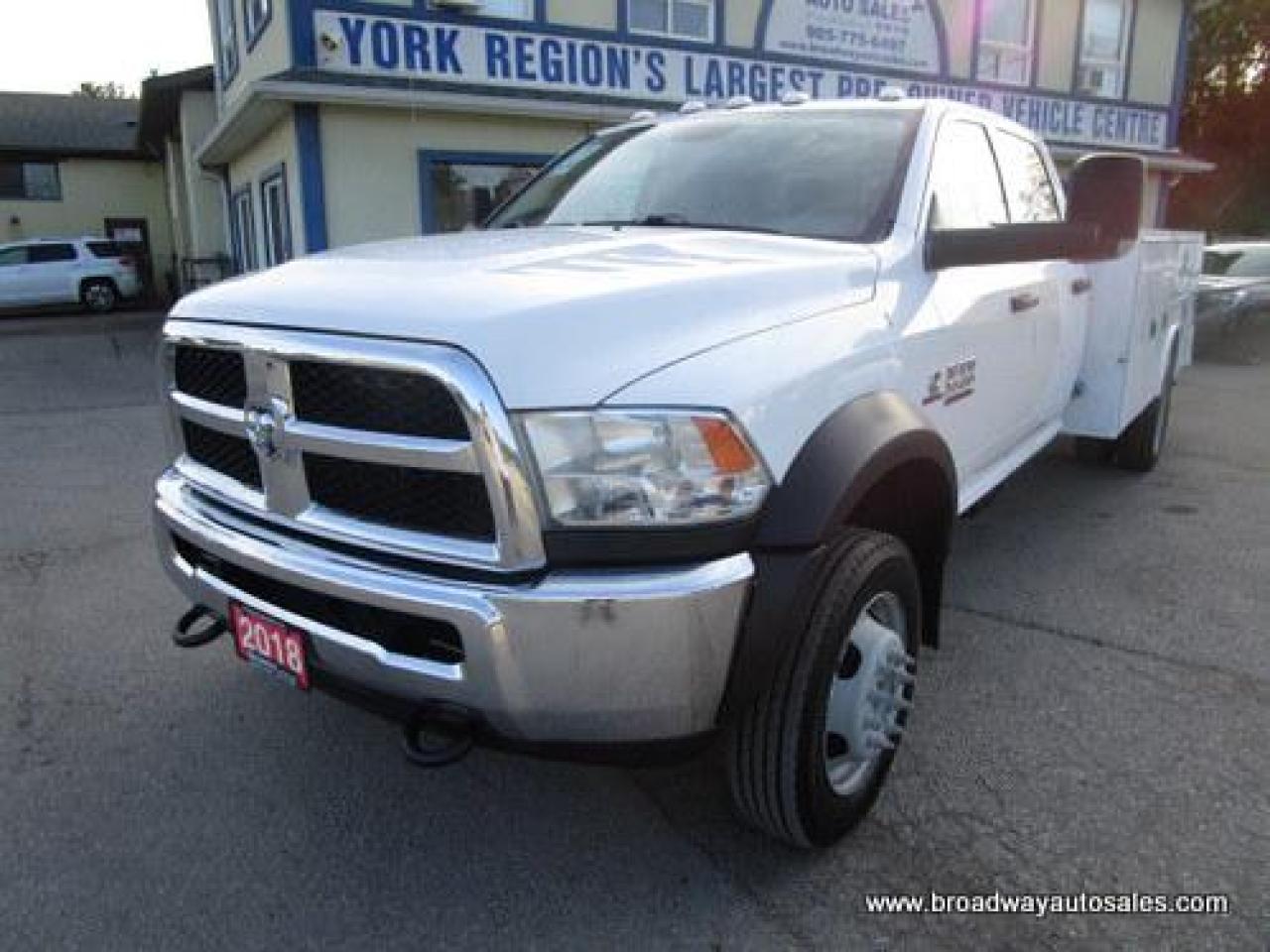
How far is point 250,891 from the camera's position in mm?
2480

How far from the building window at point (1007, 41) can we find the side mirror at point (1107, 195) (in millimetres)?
13255

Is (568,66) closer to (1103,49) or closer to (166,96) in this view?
(1103,49)

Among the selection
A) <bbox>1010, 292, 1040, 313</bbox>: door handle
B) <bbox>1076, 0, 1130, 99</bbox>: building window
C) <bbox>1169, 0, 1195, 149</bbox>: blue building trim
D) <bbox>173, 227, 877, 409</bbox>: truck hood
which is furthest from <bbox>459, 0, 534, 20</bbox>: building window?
<bbox>1169, 0, 1195, 149</bbox>: blue building trim

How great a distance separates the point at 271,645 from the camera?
7.79 ft

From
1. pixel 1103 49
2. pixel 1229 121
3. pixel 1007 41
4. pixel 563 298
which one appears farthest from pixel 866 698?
pixel 1229 121

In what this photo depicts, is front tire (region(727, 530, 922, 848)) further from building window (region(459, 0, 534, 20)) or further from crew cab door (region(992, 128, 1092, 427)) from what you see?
building window (region(459, 0, 534, 20))

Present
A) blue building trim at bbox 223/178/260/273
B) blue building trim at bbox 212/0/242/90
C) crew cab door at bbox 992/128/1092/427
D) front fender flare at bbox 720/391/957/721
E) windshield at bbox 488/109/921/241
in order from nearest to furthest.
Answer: front fender flare at bbox 720/391/957/721
windshield at bbox 488/109/921/241
crew cab door at bbox 992/128/1092/427
blue building trim at bbox 212/0/242/90
blue building trim at bbox 223/178/260/273

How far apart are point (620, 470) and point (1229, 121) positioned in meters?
33.0

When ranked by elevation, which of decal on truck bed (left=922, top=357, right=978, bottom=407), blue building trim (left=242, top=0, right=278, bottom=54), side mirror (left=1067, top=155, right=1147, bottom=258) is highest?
blue building trim (left=242, top=0, right=278, bottom=54)

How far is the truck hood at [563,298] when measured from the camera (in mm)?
1977

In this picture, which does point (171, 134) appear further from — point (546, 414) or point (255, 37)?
point (546, 414)

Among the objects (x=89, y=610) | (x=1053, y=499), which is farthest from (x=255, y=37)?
(x=1053, y=499)

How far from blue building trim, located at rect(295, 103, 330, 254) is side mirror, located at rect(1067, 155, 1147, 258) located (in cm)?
871

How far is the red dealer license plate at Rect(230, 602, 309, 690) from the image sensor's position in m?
2.30
